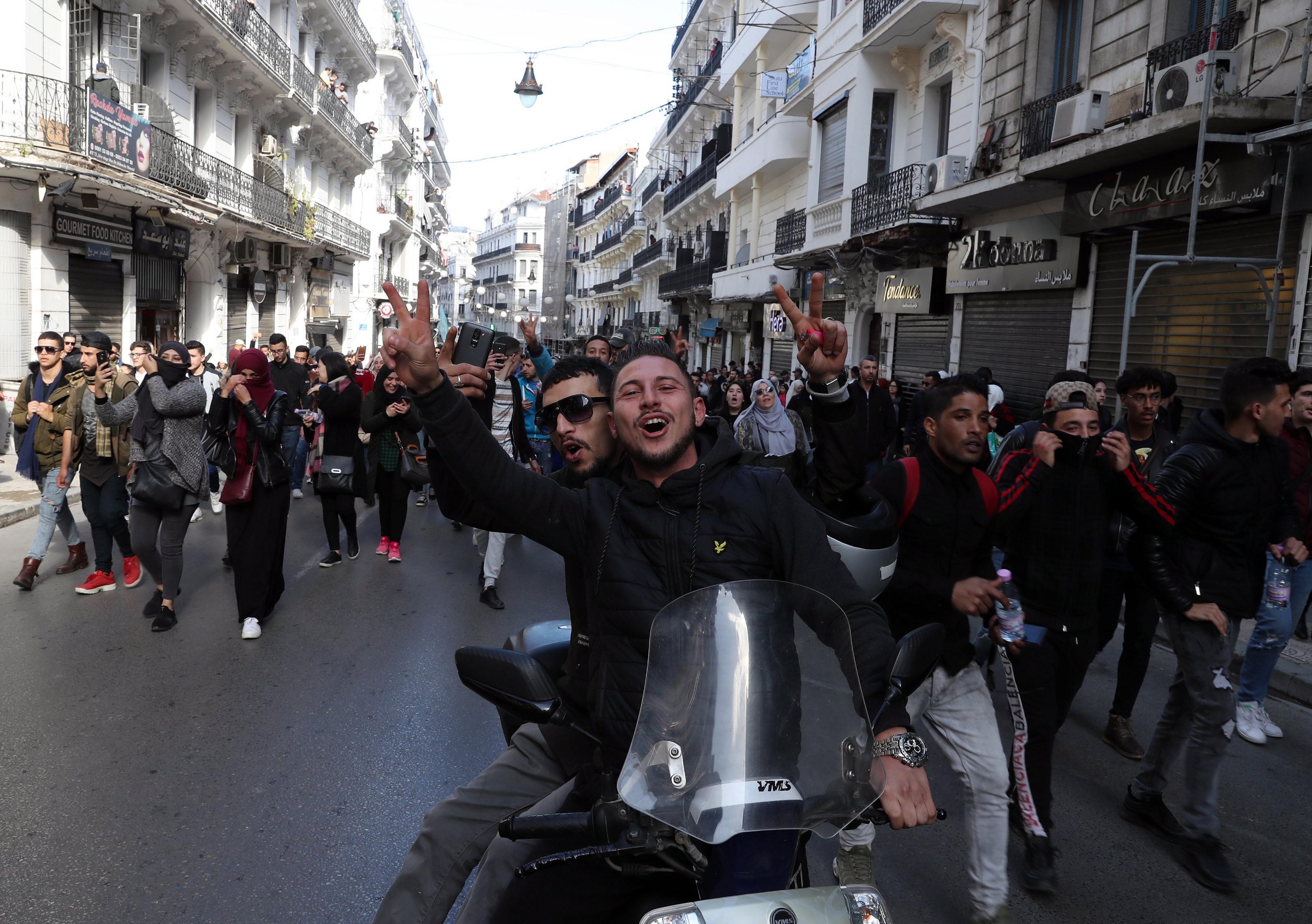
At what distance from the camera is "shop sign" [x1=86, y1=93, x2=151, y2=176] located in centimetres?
1510

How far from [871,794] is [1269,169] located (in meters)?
9.50

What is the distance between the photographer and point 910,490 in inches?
139

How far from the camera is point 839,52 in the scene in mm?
19969

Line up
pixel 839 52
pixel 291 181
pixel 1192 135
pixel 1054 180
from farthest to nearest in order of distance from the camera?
pixel 291 181 < pixel 839 52 < pixel 1054 180 < pixel 1192 135

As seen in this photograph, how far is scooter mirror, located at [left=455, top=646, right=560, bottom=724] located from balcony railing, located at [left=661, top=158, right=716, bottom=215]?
33.4m

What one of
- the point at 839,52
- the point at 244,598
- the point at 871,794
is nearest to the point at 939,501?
the point at 871,794

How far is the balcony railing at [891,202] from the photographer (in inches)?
653

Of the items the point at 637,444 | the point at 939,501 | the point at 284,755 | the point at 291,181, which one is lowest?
the point at 284,755

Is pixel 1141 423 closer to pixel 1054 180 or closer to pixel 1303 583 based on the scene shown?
pixel 1303 583

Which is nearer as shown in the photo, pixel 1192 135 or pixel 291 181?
pixel 1192 135

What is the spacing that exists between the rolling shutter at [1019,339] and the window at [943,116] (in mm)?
3200

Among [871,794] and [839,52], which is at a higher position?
[839,52]

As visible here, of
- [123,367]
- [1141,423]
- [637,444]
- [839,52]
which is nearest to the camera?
[637,444]

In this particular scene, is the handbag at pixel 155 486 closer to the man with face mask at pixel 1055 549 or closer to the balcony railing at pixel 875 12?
the man with face mask at pixel 1055 549
